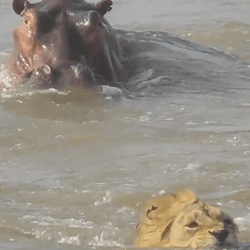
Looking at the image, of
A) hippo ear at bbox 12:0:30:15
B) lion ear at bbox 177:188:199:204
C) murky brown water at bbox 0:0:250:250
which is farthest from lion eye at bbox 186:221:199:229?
hippo ear at bbox 12:0:30:15

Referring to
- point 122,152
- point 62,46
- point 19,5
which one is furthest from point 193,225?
point 19,5

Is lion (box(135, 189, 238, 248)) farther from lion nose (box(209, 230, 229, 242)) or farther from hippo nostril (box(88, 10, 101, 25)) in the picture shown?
hippo nostril (box(88, 10, 101, 25))

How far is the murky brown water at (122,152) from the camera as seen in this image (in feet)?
11.2

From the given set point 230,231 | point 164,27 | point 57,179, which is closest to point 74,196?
point 57,179

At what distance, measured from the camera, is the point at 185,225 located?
2551mm

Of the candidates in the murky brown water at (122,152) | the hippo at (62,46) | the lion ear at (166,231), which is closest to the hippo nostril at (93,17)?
the hippo at (62,46)

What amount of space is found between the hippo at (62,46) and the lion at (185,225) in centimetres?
291

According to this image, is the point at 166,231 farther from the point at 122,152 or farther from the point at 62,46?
the point at 62,46

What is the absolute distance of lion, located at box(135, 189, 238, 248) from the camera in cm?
251

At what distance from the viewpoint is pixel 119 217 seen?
136 inches

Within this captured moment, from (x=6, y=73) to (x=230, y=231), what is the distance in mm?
3632

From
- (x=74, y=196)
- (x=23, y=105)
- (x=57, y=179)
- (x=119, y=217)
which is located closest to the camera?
(x=119, y=217)

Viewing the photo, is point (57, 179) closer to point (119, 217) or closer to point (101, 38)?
point (119, 217)

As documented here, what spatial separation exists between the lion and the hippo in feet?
9.54
